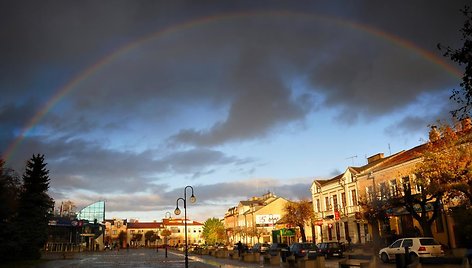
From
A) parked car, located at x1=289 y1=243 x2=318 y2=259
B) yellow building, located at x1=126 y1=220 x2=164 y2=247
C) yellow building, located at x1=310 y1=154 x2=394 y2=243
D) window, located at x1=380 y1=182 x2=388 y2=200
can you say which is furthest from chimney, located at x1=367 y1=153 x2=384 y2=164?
yellow building, located at x1=126 y1=220 x2=164 y2=247

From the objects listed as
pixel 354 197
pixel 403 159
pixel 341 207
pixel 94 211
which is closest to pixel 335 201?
pixel 341 207

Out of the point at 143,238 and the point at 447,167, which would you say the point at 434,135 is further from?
the point at 143,238

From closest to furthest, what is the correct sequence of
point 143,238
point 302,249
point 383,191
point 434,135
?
point 434,135 → point 302,249 → point 383,191 → point 143,238

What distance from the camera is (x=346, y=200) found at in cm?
5334

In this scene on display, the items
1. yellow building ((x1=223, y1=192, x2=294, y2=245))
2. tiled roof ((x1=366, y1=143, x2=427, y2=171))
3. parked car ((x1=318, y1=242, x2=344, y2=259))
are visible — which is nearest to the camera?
parked car ((x1=318, y1=242, x2=344, y2=259))

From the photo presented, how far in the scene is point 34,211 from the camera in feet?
162

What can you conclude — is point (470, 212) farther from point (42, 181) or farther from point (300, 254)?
point (42, 181)

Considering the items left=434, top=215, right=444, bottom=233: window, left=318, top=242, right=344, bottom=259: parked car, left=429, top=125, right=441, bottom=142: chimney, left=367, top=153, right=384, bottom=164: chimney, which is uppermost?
left=367, top=153, right=384, bottom=164: chimney

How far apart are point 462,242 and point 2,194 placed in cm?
3693

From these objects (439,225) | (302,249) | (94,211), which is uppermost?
(94,211)

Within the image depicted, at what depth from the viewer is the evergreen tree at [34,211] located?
155 ft

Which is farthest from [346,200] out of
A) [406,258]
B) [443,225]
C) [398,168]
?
[406,258]

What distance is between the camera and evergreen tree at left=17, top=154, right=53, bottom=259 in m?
47.2

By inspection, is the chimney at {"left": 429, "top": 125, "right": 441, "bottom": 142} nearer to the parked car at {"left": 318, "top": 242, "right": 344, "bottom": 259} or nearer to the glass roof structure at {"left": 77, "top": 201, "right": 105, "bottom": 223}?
the parked car at {"left": 318, "top": 242, "right": 344, "bottom": 259}
